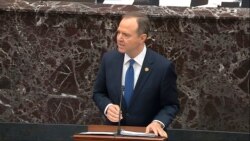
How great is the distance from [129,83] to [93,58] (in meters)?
1.96

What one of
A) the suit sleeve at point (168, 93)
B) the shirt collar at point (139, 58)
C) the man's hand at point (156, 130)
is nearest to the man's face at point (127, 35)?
the shirt collar at point (139, 58)

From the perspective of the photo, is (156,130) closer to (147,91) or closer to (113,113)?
(113,113)

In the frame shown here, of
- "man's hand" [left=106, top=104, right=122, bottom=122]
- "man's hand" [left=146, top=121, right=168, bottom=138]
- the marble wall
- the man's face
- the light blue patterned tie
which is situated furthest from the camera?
the marble wall

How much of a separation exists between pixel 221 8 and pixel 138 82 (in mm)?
2168

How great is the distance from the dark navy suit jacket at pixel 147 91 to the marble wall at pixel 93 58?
1.80m

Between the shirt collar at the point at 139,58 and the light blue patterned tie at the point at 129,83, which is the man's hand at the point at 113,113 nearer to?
the light blue patterned tie at the point at 129,83

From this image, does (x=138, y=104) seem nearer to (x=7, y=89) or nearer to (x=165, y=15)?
(x=165, y=15)

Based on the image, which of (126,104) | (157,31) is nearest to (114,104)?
(126,104)

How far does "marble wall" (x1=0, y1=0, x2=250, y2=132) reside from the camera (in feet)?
18.2

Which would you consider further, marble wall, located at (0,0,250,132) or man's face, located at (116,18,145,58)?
marble wall, located at (0,0,250,132)

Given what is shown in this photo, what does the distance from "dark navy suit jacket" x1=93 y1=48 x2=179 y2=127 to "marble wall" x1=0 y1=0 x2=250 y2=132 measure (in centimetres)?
180

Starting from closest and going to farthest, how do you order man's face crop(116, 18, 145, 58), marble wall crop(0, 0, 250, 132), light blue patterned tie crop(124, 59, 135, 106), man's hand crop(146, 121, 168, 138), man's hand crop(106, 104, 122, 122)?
man's hand crop(146, 121, 168, 138)
man's hand crop(106, 104, 122, 122)
man's face crop(116, 18, 145, 58)
light blue patterned tie crop(124, 59, 135, 106)
marble wall crop(0, 0, 250, 132)

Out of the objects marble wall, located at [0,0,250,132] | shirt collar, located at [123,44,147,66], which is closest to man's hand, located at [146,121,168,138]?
shirt collar, located at [123,44,147,66]

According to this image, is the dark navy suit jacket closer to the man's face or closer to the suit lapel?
the suit lapel
